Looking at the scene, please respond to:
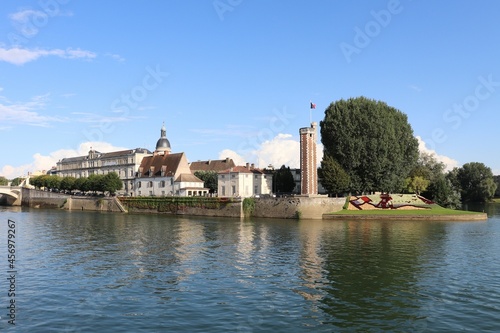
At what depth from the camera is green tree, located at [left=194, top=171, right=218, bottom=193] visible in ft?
399

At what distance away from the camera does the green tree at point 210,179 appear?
121625mm

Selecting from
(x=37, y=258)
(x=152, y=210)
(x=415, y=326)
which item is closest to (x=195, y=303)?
(x=415, y=326)

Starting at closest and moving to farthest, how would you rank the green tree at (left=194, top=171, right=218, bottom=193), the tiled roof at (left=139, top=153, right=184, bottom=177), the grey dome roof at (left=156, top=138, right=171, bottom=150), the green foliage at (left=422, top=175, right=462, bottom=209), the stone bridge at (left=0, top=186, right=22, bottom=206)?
the green foliage at (left=422, top=175, right=462, bottom=209), the green tree at (left=194, top=171, right=218, bottom=193), the tiled roof at (left=139, top=153, right=184, bottom=177), the stone bridge at (left=0, top=186, right=22, bottom=206), the grey dome roof at (left=156, top=138, right=171, bottom=150)

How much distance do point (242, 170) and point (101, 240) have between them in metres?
63.8

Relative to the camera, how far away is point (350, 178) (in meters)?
→ 89.6

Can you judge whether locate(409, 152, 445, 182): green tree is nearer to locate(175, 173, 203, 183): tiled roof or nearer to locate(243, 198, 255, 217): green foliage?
locate(243, 198, 255, 217): green foliage

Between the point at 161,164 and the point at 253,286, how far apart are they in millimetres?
105799

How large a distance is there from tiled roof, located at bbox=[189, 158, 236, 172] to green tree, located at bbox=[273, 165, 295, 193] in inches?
643

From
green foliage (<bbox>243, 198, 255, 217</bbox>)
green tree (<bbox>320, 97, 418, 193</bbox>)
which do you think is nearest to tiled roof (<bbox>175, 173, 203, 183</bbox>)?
green foliage (<bbox>243, 198, 255, 217</bbox>)

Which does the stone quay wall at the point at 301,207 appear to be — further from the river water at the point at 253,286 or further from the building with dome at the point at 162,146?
the building with dome at the point at 162,146

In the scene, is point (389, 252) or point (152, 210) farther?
point (152, 210)

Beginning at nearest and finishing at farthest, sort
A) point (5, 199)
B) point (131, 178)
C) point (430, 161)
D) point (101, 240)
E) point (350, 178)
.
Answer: point (101, 240) < point (350, 178) < point (430, 161) < point (131, 178) < point (5, 199)

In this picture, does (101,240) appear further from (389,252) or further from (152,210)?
(152,210)

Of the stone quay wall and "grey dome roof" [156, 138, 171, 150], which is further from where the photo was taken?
"grey dome roof" [156, 138, 171, 150]
